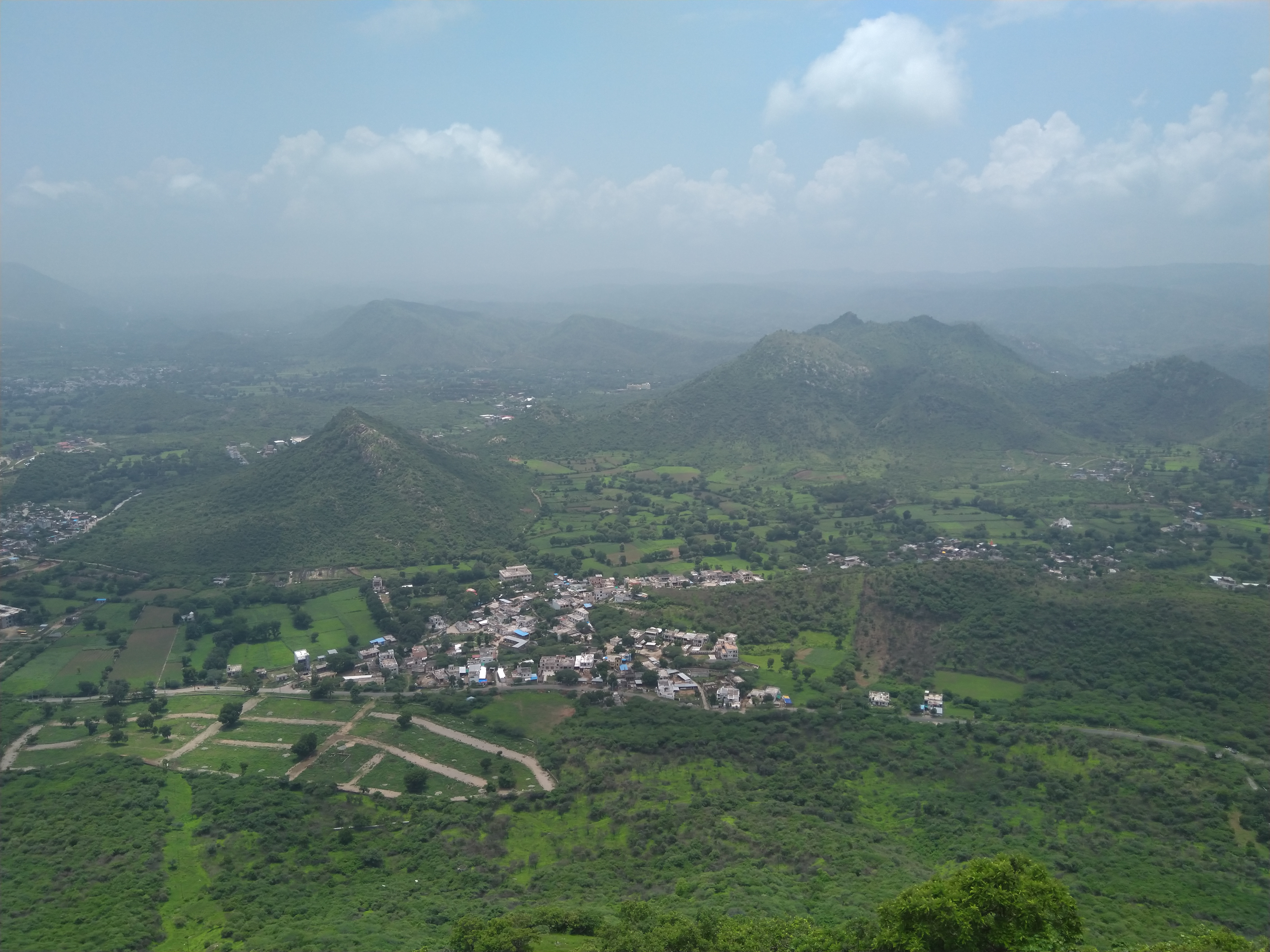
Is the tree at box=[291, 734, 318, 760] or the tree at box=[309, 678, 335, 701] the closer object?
the tree at box=[291, 734, 318, 760]

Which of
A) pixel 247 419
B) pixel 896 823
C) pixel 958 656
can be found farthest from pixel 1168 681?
pixel 247 419

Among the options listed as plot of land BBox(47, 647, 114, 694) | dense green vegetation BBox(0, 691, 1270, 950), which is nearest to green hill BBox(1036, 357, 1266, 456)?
dense green vegetation BBox(0, 691, 1270, 950)

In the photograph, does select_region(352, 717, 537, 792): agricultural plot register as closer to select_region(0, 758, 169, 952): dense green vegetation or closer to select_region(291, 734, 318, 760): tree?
select_region(291, 734, 318, 760): tree

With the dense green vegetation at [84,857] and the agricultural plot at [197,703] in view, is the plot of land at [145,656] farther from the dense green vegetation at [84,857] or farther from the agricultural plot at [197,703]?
the dense green vegetation at [84,857]

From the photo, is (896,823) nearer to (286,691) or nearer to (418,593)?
(286,691)

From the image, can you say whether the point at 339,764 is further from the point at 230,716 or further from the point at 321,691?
the point at 230,716

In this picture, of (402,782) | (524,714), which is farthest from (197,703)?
(524,714)

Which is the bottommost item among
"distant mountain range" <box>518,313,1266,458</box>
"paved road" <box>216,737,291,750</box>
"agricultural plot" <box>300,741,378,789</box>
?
"paved road" <box>216,737,291,750</box>
